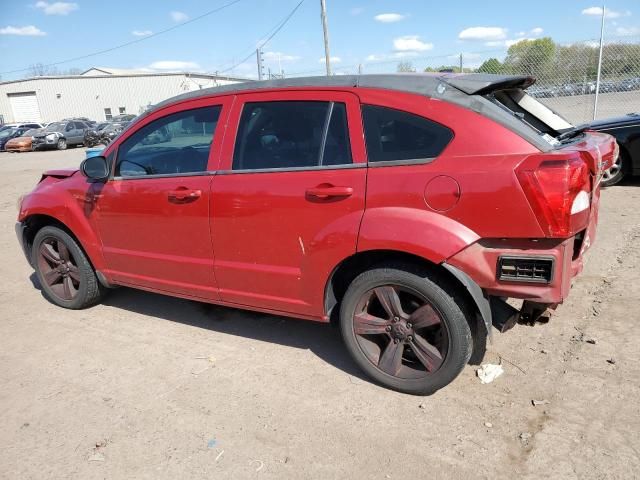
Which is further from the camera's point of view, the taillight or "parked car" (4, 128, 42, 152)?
"parked car" (4, 128, 42, 152)

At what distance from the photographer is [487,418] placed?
108 inches

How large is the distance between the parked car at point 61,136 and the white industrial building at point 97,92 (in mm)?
25568

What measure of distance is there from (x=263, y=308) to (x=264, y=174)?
2.95ft

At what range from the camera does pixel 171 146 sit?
12.5ft

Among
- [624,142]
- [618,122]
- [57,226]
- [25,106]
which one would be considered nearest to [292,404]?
[57,226]

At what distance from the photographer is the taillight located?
7.98ft

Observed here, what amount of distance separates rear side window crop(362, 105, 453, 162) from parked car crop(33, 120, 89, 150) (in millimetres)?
29925

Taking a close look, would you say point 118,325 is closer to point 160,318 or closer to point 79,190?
point 160,318

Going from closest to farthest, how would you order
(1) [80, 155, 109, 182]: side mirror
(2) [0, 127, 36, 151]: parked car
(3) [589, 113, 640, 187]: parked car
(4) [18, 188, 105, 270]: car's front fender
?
1. (1) [80, 155, 109, 182]: side mirror
2. (4) [18, 188, 105, 270]: car's front fender
3. (3) [589, 113, 640, 187]: parked car
4. (2) [0, 127, 36, 151]: parked car

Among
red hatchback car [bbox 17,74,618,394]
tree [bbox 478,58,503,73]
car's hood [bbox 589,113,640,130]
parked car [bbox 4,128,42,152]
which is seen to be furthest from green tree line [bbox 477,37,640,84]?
parked car [bbox 4,128,42,152]

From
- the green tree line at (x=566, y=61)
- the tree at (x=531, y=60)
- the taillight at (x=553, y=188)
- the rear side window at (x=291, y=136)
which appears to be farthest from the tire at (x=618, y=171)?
the rear side window at (x=291, y=136)

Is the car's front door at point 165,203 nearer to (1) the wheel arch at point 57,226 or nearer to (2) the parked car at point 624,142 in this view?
(1) the wheel arch at point 57,226

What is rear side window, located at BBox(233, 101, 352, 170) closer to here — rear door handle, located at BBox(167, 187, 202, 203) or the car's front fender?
rear door handle, located at BBox(167, 187, 202, 203)

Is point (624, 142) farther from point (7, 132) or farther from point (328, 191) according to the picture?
point (7, 132)
